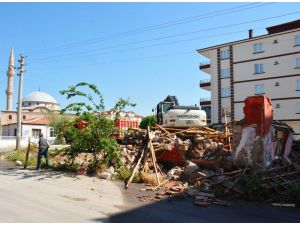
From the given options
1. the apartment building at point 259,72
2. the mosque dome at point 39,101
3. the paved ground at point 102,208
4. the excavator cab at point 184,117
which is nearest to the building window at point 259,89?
the apartment building at point 259,72

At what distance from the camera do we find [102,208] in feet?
29.5

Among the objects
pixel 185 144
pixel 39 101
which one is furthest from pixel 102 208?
pixel 39 101

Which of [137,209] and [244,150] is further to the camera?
[244,150]

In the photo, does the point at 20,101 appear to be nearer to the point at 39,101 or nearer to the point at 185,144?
the point at 185,144

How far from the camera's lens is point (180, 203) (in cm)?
995

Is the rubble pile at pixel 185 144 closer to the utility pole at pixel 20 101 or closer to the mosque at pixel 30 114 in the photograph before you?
the utility pole at pixel 20 101

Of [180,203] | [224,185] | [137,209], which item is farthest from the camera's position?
[224,185]

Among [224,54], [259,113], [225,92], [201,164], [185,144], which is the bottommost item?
[201,164]

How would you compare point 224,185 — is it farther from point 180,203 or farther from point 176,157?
point 176,157

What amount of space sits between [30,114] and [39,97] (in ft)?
50.7

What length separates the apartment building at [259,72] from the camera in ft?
133

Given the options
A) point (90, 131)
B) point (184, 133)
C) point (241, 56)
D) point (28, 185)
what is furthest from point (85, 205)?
point (241, 56)

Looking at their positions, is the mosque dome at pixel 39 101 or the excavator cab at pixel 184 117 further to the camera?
the mosque dome at pixel 39 101

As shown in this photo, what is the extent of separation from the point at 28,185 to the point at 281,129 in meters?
10.3
